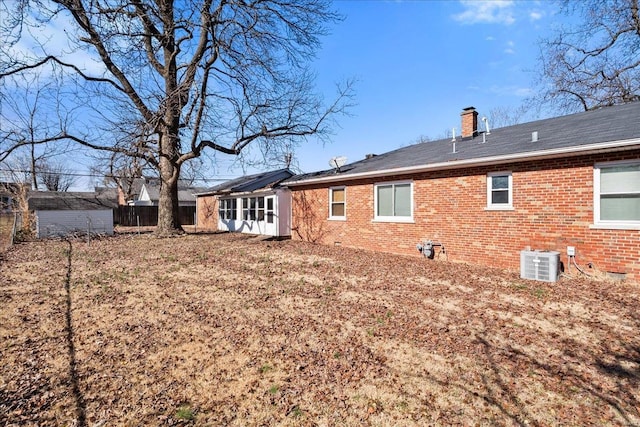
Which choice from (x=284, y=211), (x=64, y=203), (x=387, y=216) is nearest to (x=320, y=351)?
(x=387, y=216)

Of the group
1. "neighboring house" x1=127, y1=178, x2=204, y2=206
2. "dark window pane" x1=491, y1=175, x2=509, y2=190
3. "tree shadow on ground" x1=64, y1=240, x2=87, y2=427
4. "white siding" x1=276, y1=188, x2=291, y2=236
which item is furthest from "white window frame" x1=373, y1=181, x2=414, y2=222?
"neighboring house" x1=127, y1=178, x2=204, y2=206

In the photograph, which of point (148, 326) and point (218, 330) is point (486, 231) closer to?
point (218, 330)

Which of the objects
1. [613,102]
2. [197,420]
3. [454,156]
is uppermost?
[613,102]

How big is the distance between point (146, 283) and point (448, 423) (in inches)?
271

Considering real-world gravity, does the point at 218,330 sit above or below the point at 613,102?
below

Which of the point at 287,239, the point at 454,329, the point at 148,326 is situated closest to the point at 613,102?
the point at 287,239

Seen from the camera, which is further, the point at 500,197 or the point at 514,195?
the point at 500,197

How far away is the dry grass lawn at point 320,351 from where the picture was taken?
2.95 meters

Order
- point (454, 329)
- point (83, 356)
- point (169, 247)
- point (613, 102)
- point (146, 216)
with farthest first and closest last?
point (146, 216) → point (613, 102) → point (169, 247) → point (454, 329) → point (83, 356)

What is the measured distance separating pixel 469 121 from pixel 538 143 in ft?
15.9

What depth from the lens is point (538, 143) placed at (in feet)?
27.3

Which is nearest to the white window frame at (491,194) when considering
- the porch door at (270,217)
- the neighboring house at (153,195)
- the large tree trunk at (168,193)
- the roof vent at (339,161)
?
the roof vent at (339,161)

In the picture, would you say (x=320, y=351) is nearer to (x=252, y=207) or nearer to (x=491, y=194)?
(x=491, y=194)

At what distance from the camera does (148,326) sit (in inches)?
194
